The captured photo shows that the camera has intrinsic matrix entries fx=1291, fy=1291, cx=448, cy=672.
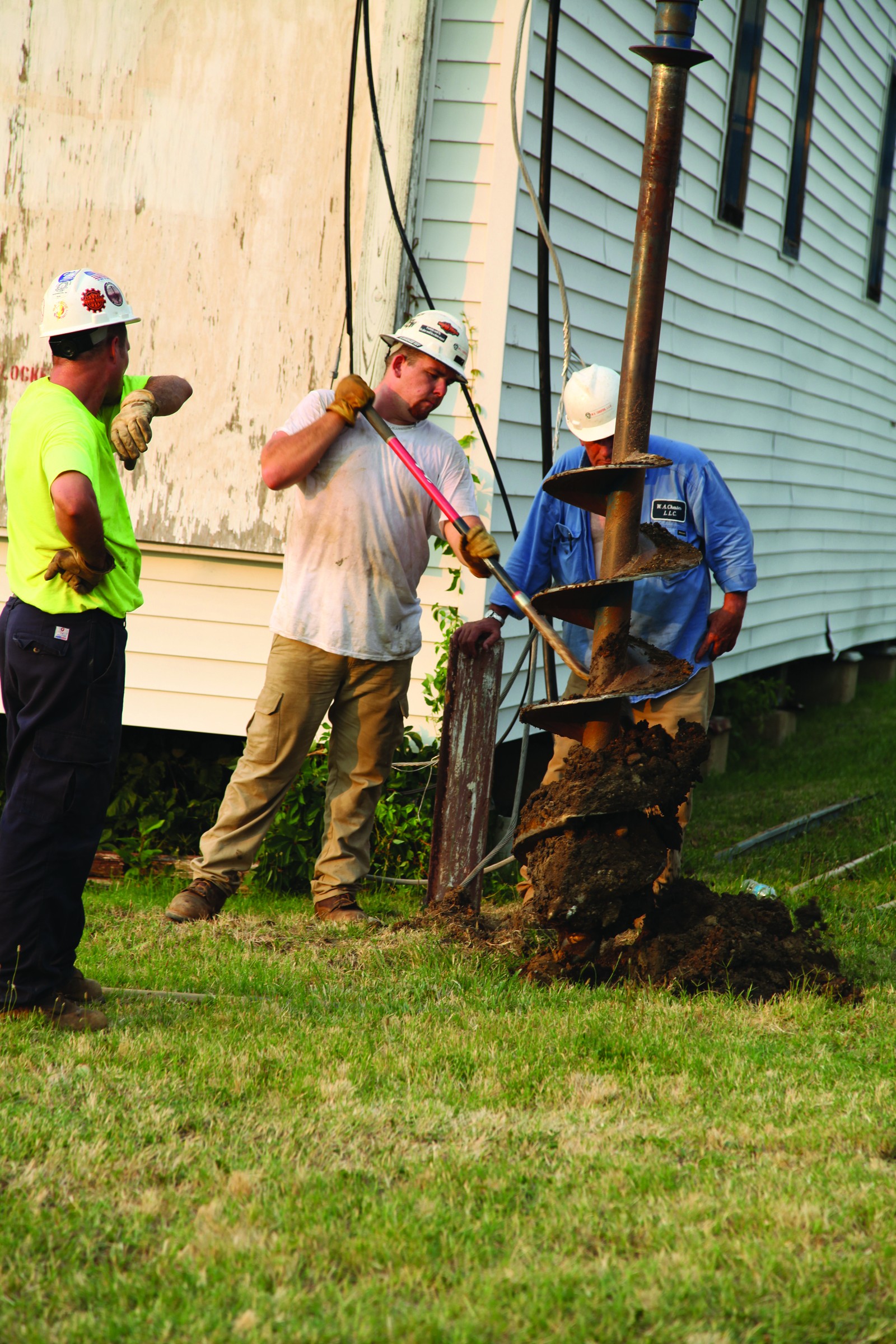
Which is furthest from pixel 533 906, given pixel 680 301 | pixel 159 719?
pixel 680 301

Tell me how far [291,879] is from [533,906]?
214cm

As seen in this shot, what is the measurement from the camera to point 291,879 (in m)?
6.26

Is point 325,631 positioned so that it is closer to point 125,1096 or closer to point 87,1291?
point 125,1096

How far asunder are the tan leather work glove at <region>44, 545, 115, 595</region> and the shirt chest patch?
7.19 feet

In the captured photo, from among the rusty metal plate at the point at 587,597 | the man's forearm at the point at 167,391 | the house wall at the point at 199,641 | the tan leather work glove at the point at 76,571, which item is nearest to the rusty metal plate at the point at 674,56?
the rusty metal plate at the point at 587,597

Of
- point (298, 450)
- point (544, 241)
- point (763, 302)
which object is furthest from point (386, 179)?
point (763, 302)

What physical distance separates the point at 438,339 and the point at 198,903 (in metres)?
2.45

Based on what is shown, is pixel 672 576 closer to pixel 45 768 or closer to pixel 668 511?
pixel 668 511

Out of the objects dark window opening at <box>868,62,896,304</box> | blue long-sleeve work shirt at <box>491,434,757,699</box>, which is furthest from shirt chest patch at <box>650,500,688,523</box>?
dark window opening at <box>868,62,896,304</box>

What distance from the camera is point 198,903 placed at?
5258 mm

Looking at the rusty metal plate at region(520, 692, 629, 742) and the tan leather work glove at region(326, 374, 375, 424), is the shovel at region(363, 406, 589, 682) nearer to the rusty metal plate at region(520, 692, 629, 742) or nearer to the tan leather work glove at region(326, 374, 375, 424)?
the tan leather work glove at region(326, 374, 375, 424)

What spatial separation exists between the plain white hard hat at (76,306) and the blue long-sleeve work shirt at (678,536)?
185 centimetres

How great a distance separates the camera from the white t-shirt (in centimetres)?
510

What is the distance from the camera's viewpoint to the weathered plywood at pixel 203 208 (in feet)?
19.5
